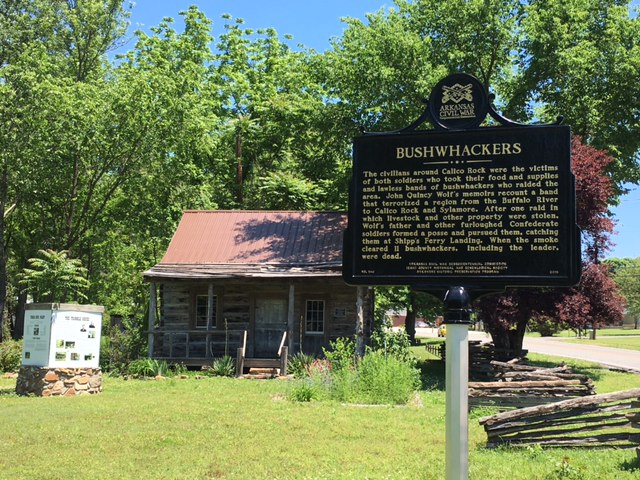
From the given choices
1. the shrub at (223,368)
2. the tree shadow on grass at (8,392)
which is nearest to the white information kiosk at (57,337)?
the tree shadow on grass at (8,392)

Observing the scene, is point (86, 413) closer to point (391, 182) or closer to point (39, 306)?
point (39, 306)

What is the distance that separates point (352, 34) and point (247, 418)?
18730 millimetres

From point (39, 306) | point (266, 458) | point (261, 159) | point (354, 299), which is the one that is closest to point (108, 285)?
point (261, 159)

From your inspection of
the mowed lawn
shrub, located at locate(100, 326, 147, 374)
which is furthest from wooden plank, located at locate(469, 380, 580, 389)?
the mowed lawn

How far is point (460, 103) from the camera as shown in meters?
5.77

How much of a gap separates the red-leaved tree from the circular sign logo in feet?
38.7

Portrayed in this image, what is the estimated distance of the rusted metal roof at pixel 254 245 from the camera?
21234 mm

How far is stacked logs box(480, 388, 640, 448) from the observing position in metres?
8.93

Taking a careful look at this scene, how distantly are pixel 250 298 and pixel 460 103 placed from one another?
17.2 metres

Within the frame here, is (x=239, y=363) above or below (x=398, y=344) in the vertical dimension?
below

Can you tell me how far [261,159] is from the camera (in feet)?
111

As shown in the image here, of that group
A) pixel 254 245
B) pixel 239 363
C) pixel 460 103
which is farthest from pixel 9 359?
pixel 460 103

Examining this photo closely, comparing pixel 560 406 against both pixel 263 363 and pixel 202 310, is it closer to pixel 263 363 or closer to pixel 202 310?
pixel 263 363

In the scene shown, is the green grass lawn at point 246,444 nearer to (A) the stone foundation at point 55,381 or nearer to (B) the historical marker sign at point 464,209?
(A) the stone foundation at point 55,381
